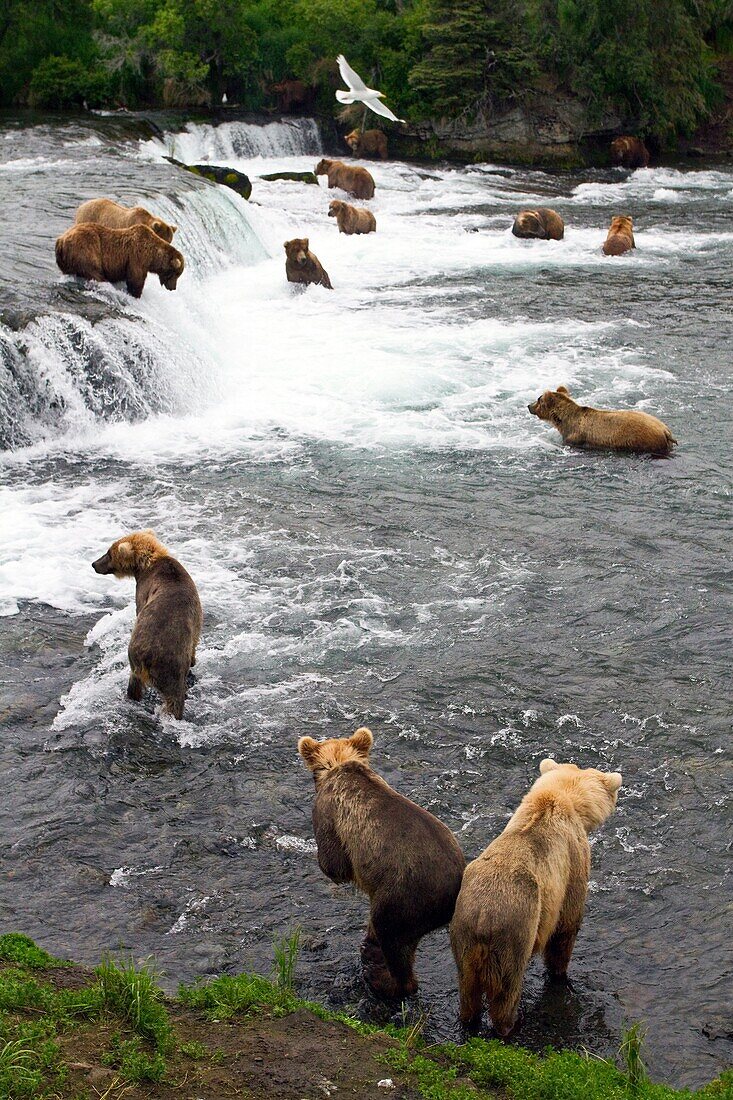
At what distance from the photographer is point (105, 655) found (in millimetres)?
8320

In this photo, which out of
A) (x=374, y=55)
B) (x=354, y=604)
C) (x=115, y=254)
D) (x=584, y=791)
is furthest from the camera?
(x=374, y=55)

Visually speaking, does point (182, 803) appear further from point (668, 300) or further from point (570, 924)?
point (668, 300)

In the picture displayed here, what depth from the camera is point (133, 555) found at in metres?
8.17

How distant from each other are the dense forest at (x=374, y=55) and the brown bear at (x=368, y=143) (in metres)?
1.92

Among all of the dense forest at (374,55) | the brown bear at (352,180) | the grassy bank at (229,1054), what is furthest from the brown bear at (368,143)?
the grassy bank at (229,1054)

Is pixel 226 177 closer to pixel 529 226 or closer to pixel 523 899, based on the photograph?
pixel 529 226

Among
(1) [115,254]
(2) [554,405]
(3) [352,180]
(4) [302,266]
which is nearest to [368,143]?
(3) [352,180]

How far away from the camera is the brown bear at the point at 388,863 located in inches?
203

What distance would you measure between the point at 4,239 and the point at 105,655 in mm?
10347

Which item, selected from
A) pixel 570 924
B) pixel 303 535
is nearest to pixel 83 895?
pixel 570 924

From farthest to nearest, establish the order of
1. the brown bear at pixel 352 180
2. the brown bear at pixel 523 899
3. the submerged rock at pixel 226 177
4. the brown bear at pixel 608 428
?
the brown bear at pixel 352 180
the submerged rock at pixel 226 177
the brown bear at pixel 608 428
the brown bear at pixel 523 899

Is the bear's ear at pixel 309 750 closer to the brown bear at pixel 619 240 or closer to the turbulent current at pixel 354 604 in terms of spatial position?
the turbulent current at pixel 354 604

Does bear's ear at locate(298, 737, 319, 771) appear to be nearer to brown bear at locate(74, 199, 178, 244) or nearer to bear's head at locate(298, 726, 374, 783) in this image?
bear's head at locate(298, 726, 374, 783)

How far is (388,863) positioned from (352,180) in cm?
2381
